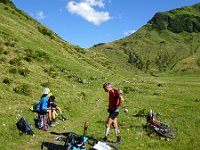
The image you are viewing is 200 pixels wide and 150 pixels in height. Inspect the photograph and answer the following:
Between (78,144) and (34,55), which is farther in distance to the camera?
(34,55)

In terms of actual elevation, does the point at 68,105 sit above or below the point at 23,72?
below

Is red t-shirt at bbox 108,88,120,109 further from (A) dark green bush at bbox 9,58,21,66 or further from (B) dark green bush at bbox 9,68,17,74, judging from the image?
(A) dark green bush at bbox 9,58,21,66

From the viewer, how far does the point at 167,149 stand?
20.2m

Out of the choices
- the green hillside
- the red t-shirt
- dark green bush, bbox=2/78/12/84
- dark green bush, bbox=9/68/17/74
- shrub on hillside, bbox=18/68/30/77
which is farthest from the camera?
shrub on hillside, bbox=18/68/30/77

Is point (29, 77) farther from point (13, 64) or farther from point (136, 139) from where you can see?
point (136, 139)

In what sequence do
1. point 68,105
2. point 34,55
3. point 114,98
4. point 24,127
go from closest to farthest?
point 114,98
point 24,127
point 68,105
point 34,55

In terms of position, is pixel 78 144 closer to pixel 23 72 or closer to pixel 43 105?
pixel 43 105

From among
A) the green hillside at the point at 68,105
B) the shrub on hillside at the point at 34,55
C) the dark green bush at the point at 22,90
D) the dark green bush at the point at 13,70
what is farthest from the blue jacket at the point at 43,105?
the shrub on hillside at the point at 34,55

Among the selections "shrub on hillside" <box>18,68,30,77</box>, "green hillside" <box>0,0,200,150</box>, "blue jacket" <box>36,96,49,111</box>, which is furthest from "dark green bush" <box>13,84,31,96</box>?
"blue jacket" <box>36,96,49,111</box>

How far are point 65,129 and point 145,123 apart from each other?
663cm

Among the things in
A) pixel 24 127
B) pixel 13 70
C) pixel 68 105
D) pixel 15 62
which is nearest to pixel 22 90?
pixel 68 105

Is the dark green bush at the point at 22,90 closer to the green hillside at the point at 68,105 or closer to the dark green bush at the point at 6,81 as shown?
the green hillside at the point at 68,105

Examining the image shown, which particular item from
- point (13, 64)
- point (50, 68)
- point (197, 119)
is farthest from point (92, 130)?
point (50, 68)

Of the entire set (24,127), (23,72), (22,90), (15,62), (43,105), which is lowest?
(24,127)
